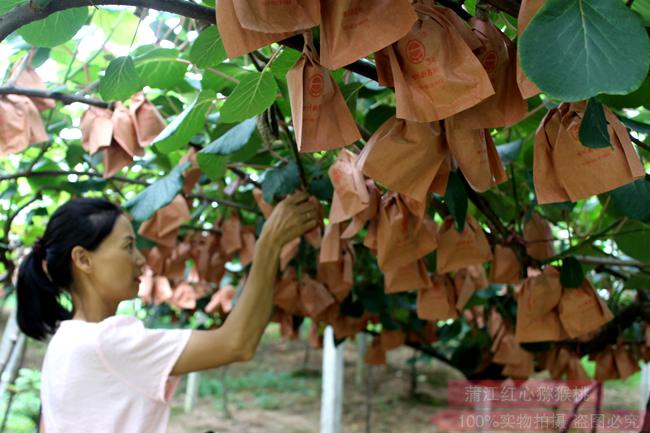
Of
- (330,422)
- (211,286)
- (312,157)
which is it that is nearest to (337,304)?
(312,157)

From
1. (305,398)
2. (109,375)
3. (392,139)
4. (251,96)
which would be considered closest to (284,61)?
(251,96)

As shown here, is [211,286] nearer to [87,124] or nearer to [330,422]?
[330,422]

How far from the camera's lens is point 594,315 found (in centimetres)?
127

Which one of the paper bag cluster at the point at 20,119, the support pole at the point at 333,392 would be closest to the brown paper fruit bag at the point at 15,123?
the paper bag cluster at the point at 20,119

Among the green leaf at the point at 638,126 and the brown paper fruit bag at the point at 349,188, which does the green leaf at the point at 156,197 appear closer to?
the brown paper fruit bag at the point at 349,188

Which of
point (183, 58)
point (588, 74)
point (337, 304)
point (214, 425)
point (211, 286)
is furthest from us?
point (214, 425)

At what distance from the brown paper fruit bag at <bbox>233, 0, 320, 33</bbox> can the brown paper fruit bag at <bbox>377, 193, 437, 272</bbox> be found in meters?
0.54

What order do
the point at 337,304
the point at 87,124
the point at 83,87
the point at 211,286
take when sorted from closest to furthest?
the point at 87,124 < the point at 83,87 < the point at 337,304 < the point at 211,286

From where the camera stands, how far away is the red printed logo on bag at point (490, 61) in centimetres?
65

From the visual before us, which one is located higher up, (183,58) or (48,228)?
(183,58)

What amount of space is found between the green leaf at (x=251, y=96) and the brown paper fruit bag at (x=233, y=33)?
0.25 meters

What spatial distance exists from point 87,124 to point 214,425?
4781mm

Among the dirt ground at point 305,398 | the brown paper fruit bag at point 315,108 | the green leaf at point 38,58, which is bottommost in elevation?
the dirt ground at point 305,398

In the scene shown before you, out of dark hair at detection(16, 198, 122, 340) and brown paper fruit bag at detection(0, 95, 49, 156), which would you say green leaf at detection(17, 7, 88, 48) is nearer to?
brown paper fruit bag at detection(0, 95, 49, 156)
